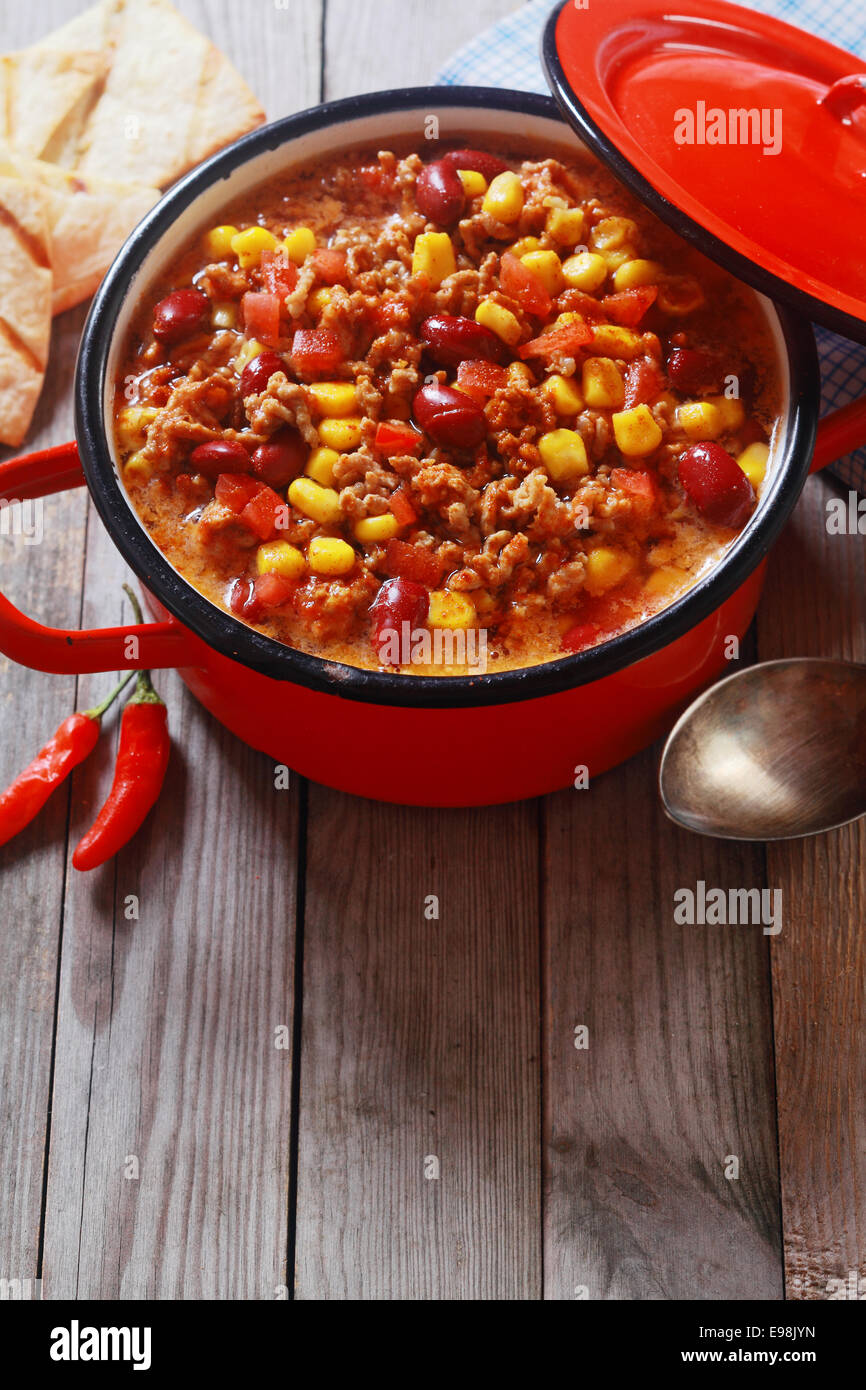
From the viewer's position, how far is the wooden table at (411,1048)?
108 inches

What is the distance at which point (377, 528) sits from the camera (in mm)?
2600

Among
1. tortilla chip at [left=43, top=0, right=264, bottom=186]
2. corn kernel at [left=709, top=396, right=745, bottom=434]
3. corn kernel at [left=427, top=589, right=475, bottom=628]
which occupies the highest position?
tortilla chip at [left=43, top=0, right=264, bottom=186]

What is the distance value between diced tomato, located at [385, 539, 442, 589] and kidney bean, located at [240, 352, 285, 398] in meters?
0.48

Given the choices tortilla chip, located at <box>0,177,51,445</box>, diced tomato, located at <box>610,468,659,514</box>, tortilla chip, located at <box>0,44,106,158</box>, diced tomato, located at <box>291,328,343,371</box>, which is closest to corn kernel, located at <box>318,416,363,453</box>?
diced tomato, located at <box>291,328,343,371</box>

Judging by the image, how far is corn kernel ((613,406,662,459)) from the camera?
2637 millimetres

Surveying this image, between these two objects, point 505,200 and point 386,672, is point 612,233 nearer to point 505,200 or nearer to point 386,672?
point 505,200

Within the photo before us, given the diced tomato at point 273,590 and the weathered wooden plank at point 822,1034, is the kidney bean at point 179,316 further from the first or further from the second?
the weathered wooden plank at point 822,1034

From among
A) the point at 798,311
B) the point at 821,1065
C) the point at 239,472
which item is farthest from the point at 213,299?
the point at 821,1065

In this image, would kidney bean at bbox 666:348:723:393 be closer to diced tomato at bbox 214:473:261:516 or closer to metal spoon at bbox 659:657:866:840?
metal spoon at bbox 659:657:866:840

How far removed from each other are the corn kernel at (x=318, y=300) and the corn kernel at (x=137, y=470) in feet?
1.65

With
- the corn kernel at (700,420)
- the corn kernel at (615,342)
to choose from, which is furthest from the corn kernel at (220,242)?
the corn kernel at (700,420)

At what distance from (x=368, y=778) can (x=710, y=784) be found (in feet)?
2.60

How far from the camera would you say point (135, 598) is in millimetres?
3199
